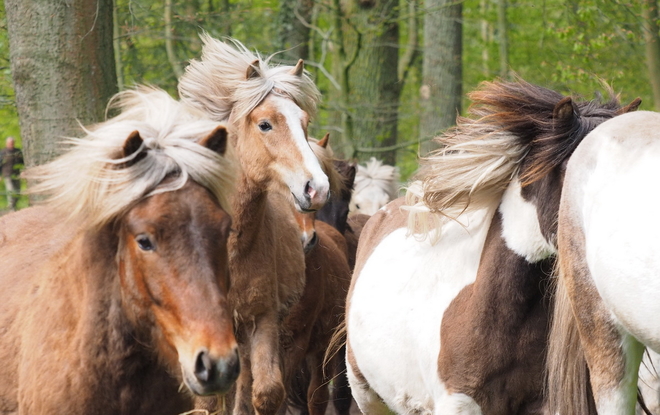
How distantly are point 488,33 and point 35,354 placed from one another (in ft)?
80.1

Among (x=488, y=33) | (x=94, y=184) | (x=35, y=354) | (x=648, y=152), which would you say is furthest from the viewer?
(x=488, y=33)

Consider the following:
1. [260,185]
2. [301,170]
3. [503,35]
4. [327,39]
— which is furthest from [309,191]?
[503,35]

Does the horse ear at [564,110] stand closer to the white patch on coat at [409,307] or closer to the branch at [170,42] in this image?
the white patch on coat at [409,307]

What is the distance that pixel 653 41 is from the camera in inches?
365

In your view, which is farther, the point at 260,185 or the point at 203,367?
the point at 260,185

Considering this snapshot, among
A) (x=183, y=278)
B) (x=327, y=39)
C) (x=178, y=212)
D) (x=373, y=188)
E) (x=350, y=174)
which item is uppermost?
(x=327, y=39)

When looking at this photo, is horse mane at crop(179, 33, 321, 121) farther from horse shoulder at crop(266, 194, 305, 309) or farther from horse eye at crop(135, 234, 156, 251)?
horse eye at crop(135, 234, 156, 251)

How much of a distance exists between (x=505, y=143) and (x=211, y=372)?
1.89 meters

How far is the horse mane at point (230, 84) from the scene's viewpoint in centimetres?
605

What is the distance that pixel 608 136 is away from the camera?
3.13m

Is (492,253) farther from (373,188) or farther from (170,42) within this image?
(170,42)

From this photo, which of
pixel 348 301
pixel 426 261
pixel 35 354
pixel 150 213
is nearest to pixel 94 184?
pixel 150 213

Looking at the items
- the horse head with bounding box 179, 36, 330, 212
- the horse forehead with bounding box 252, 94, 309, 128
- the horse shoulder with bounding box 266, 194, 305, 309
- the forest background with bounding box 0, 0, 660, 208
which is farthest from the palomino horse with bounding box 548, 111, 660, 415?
the forest background with bounding box 0, 0, 660, 208

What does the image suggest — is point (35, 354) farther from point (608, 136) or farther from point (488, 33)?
point (488, 33)
